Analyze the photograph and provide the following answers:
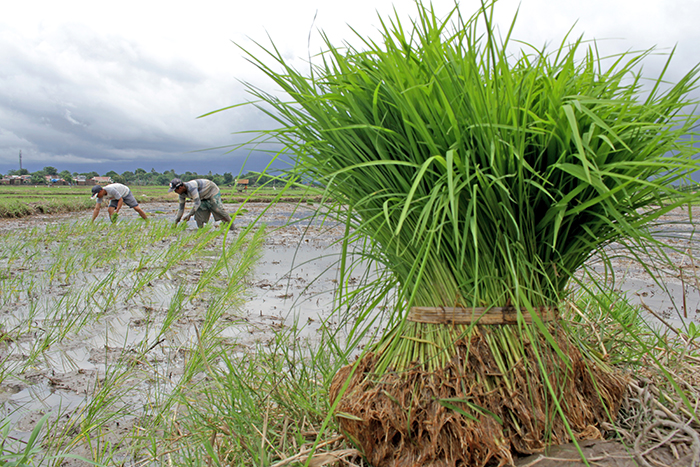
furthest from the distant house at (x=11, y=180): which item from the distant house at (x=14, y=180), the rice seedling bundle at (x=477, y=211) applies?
the rice seedling bundle at (x=477, y=211)

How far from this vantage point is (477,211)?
0.92m

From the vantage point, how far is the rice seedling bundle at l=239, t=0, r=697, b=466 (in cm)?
85

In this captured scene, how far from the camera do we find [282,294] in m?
4.10

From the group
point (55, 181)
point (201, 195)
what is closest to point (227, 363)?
point (201, 195)

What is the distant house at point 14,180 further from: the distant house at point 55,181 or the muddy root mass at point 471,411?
the muddy root mass at point 471,411

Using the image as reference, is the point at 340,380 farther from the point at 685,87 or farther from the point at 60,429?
the point at 60,429

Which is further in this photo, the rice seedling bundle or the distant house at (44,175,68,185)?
the distant house at (44,175,68,185)

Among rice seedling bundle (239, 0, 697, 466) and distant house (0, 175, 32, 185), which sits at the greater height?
rice seedling bundle (239, 0, 697, 466)

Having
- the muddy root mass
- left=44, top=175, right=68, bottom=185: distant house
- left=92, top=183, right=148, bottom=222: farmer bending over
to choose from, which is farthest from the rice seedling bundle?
left=44, top=175, right=68, bottom=185: distant house

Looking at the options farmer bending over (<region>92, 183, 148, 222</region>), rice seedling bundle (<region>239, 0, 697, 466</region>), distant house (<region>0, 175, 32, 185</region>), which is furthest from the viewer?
distant house (<region>0, 175, 32, 185</region>)

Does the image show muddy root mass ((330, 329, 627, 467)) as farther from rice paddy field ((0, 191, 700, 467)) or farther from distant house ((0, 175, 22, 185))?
distant house ((0, 175, 22, 185))

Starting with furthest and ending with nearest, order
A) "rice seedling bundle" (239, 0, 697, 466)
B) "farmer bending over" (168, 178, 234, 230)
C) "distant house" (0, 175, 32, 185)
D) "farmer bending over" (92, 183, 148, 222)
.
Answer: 1. "distant house" (0, 175, 32, 185)
2. "farmer bending over" (92, 183, 148, 222)
3. "farmer bending over" (168, 178, 234, 230)
4. "rice seedling bundle" (239, 0, 697, 466)

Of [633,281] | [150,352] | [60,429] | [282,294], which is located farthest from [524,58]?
[633,281]

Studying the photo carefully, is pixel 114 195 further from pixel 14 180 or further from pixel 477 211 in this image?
pixel 14 180
